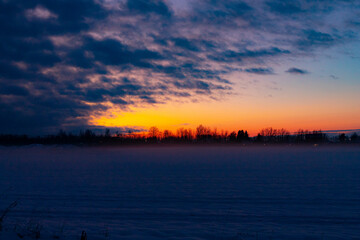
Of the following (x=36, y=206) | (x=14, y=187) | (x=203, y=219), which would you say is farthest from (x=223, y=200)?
(x=14, y=187)

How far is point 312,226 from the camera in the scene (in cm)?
797

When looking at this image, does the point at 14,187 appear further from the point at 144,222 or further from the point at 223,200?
the point at 223,200

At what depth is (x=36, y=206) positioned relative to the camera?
414 inches

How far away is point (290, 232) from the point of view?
7.49m

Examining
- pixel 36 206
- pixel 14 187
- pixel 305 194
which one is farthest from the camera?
pixel 14 187

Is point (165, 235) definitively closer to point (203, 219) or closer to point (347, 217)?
point (203, 219)

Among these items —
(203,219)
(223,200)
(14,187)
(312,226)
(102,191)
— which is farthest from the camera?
(14,187)

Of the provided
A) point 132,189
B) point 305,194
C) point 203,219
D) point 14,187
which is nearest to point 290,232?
point 203,219

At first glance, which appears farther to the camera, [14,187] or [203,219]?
[14,187]

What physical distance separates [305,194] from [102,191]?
30.8ft

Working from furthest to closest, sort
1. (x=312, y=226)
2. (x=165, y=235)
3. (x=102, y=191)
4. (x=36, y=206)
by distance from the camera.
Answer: (x=102, y=191), (x=36, y=206), (x=312, y=226), (x=165, y=235)

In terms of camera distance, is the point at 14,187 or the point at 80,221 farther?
the point at 14,187

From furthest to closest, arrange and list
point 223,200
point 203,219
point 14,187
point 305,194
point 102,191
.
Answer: point 14,187, point 102,191, point 305,194, point 223,200, point 203,219

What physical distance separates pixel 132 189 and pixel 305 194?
8130 millimetres
